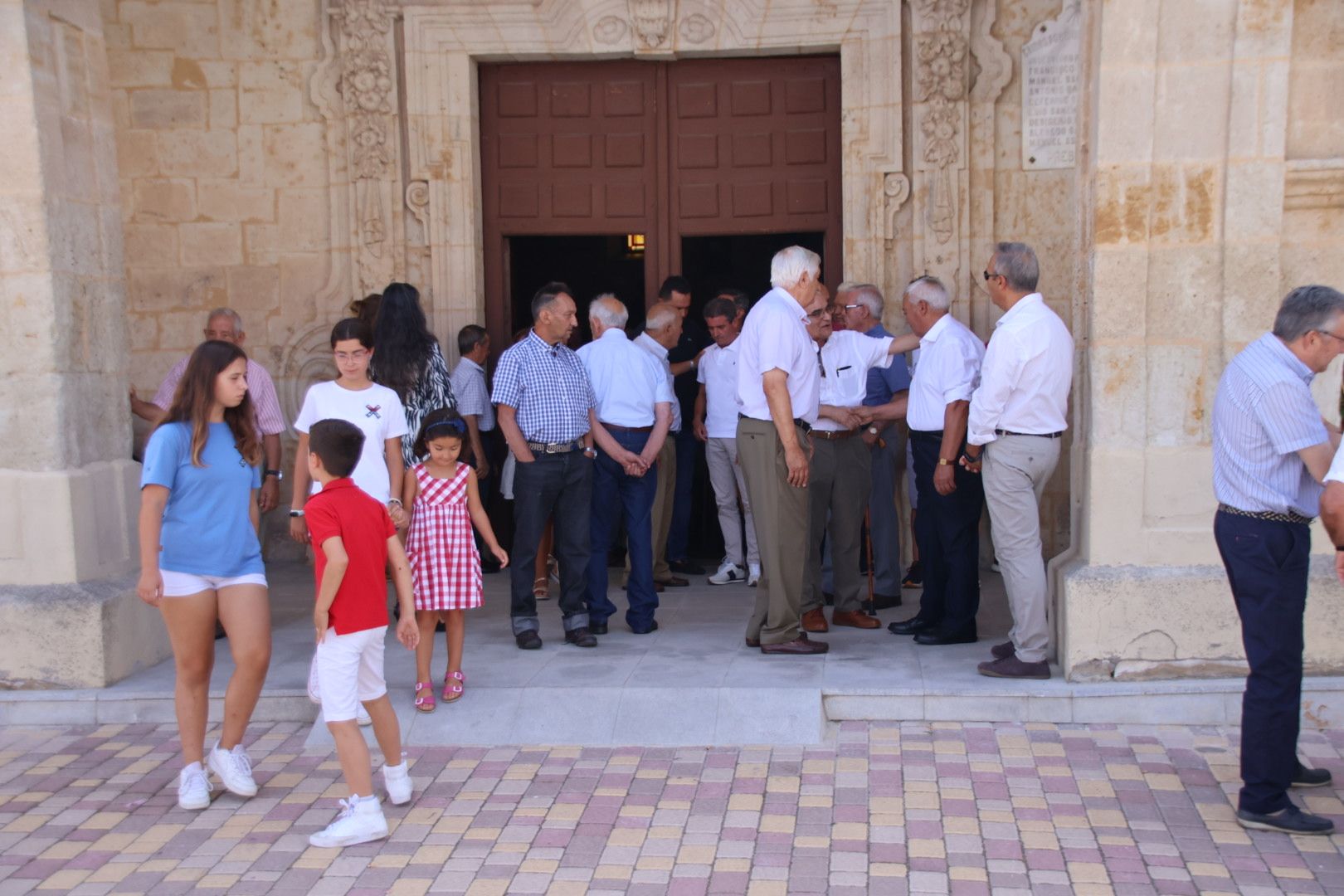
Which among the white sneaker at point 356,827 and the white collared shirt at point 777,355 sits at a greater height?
the white collared shirt at point 777,355

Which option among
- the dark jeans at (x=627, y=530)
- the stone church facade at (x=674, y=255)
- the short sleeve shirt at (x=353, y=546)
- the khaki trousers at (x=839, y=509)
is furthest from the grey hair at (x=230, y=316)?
the khaki trousers at (x=839, y=509)

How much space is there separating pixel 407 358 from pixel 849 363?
7.13 feet

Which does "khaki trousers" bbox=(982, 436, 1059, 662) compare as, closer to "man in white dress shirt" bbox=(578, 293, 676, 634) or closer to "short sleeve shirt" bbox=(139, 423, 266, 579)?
"man in white dress shirt" bbox=(578, 293, 676, 634)

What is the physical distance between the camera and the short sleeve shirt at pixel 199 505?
4.56 m

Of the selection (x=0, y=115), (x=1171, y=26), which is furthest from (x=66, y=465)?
(x=1171, y=26)

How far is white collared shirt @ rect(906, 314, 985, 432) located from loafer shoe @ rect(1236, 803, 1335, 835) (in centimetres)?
235

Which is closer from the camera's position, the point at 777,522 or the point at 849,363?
the point at 777,522

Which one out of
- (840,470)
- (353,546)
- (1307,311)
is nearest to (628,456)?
(840,470)

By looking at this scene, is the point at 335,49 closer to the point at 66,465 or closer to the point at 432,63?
the point at 432,63

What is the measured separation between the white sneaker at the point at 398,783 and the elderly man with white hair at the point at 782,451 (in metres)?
1.95

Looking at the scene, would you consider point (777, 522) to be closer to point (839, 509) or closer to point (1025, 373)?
point (839, 509)

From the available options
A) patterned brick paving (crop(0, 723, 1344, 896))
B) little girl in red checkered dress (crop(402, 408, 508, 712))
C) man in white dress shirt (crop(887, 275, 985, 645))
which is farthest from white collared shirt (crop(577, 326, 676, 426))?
patterned brick paving (crop(0, 723, 1344, 896))

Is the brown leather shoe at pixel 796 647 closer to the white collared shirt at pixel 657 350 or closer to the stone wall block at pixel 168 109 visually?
the white collared shirt at pixel 657 350

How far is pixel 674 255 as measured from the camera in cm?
836
